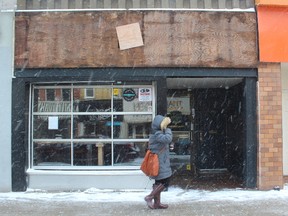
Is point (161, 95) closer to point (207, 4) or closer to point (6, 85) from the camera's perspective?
point (207, 4)

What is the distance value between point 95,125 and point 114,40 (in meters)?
1.85

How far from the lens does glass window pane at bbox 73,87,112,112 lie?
9.29m

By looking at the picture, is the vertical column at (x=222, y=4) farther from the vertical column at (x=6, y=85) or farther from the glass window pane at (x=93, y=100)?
the vertical column at (x=6, y=85)

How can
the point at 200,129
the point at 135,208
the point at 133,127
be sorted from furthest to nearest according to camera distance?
1. the point at 200,129
2. the point at 133,127
3. the point at 135,208

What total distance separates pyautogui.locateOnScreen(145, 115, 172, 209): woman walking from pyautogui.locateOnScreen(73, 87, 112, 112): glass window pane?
2.07 meters

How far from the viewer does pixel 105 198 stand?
8383 millimetres

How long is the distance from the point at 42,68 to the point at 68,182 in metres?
2.42

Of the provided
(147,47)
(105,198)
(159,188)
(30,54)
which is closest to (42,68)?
(30,54)

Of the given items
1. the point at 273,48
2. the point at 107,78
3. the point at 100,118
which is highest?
the point at 273,48

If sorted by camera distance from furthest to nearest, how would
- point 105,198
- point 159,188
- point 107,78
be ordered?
point 107,78 → point 105,198 → point 159,188

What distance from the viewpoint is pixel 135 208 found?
25.1 feet

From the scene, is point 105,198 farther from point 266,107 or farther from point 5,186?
point 266,107

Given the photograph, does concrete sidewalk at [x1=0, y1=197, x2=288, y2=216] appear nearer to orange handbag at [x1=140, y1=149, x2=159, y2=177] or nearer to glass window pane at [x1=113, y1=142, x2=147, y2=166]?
orange handbag at [x1=140, y1=149, x2=159, y2=177]

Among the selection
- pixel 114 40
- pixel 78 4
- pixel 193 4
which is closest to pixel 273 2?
pixel 193 4
